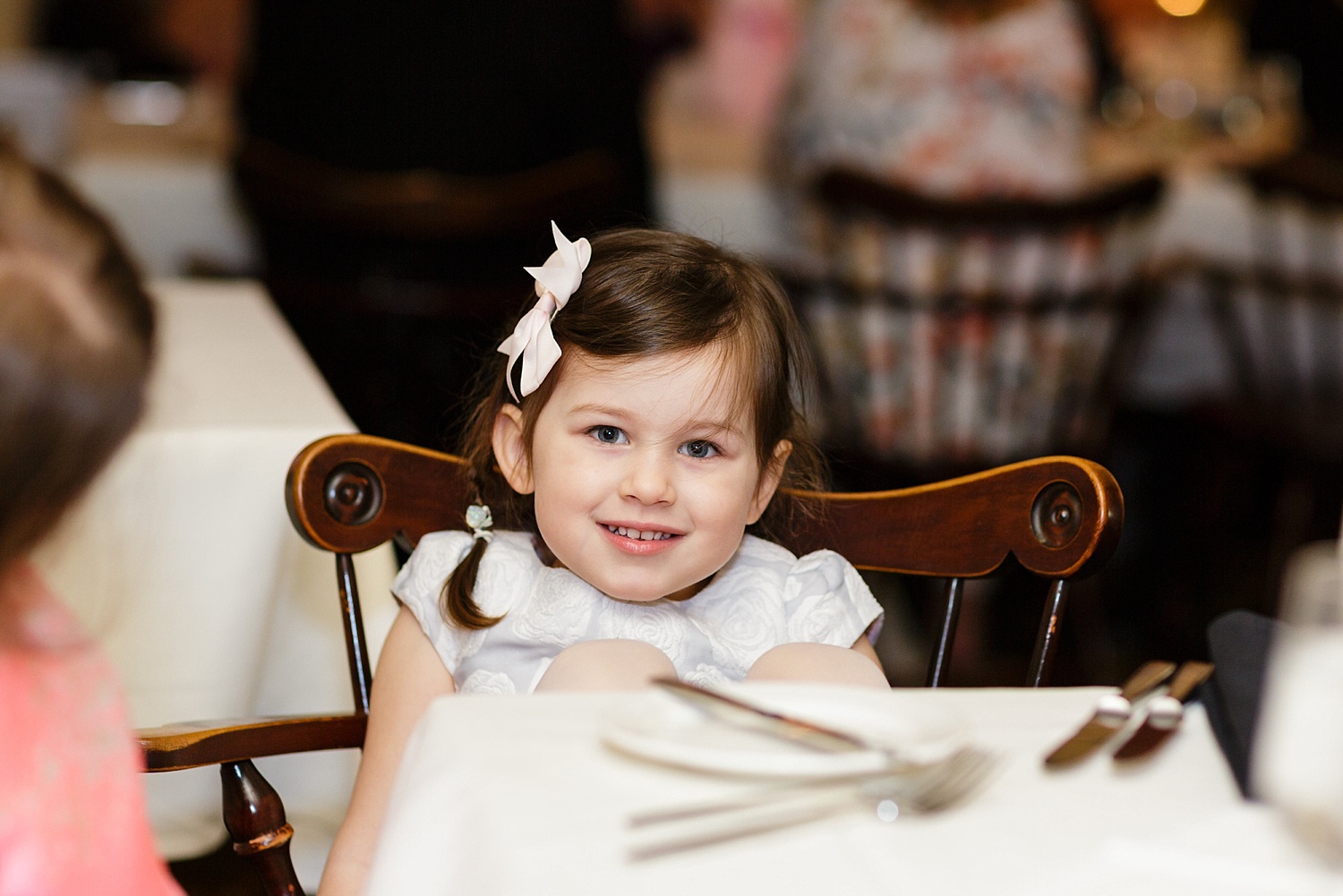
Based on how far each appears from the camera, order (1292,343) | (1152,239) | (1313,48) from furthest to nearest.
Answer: (1313,48) < (1292,343) < (1152,239)

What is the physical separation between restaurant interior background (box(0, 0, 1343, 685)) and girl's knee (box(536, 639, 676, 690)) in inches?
46.6

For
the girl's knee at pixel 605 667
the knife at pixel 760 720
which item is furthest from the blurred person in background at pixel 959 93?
the knife at pixel 760 720

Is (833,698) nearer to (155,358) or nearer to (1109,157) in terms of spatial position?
(155,358)

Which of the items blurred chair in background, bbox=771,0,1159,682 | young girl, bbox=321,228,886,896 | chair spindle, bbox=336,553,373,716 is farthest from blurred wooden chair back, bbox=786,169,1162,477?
chair spindle, bbox=336,553,373,716

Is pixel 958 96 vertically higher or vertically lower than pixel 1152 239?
higher

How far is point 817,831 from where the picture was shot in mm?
670

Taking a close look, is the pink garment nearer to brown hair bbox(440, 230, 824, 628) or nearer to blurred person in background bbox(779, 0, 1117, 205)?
brown hair bbox(440, 230, 824, 628)

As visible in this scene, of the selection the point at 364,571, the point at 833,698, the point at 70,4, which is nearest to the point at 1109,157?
the point at 364,571

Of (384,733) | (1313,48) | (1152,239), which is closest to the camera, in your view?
(384,733)

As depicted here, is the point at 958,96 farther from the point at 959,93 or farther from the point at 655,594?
the point at 655,594

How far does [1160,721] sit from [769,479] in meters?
0.51

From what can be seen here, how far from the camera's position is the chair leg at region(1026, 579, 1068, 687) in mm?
1190

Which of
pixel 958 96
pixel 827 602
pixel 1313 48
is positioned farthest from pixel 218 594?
pixel 1313 48

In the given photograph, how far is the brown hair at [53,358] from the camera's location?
0.71 meters
